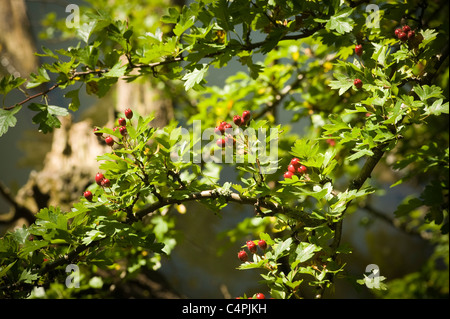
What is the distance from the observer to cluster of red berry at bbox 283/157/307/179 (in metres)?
1.06

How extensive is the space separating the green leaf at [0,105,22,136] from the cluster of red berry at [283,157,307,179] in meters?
0.90

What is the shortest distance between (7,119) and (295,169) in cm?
95

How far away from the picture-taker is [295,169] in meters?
1.08

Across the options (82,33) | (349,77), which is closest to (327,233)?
(349,77)

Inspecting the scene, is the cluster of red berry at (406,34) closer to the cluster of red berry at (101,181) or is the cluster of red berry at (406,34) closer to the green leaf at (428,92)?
the green leaf at (428,92)

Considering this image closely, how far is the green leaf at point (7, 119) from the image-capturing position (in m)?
1.12

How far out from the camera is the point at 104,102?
3949mm

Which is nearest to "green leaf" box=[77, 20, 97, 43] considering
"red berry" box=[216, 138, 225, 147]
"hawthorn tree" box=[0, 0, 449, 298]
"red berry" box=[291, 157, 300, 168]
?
"hawthorn tree" box=[0, 0, 449, 298]

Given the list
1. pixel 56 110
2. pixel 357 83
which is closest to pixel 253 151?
pixel 357 83

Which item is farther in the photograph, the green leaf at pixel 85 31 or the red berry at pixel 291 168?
the green leaf at pixel 85 31

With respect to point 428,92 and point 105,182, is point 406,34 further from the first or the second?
point 105,182

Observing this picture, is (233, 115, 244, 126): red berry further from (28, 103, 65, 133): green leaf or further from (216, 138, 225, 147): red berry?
(28, 103, 65, 133): green leaf

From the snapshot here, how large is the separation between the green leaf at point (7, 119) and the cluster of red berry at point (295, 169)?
896mm

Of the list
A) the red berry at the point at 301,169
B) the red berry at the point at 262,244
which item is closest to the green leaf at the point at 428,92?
the red berry at the point at 301,169
